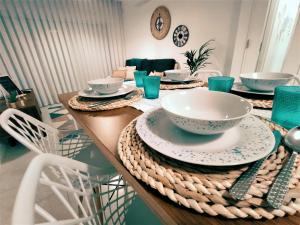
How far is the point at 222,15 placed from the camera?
87.8 inches

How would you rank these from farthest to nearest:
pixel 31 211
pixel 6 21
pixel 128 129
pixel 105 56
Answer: pixel 105 56, pixel 6 21, pixel 128 129, pixel 31 211

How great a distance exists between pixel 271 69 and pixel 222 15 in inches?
47.3

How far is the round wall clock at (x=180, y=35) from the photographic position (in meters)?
Result: 2.74

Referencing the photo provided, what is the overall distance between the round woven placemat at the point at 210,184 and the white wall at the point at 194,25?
94.9 inches

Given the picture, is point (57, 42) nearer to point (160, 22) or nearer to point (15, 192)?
point (160, 22)

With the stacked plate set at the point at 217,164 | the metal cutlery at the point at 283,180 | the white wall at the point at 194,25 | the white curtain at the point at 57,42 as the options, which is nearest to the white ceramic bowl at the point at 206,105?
the stacked plate set at the point at 217,164

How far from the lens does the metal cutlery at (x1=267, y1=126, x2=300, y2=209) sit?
217mm

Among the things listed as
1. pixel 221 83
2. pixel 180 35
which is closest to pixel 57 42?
pixel 180 35

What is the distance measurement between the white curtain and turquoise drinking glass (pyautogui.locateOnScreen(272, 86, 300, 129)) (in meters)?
3.99

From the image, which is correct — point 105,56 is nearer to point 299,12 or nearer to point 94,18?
point 94,18

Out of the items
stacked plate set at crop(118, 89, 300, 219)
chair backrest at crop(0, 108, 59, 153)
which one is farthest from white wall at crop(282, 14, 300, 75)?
chair backrest at crop(0, 108, 59, 153)

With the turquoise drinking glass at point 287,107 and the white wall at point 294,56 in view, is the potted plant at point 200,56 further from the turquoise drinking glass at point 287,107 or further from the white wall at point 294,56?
the turquoise drinking glass at point 287,107

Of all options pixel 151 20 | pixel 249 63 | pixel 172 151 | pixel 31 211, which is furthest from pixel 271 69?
pixel 31 211

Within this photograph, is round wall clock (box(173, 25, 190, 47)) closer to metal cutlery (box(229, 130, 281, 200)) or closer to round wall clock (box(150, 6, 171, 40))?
round wall clock (box(150, 6, 171, 40))
